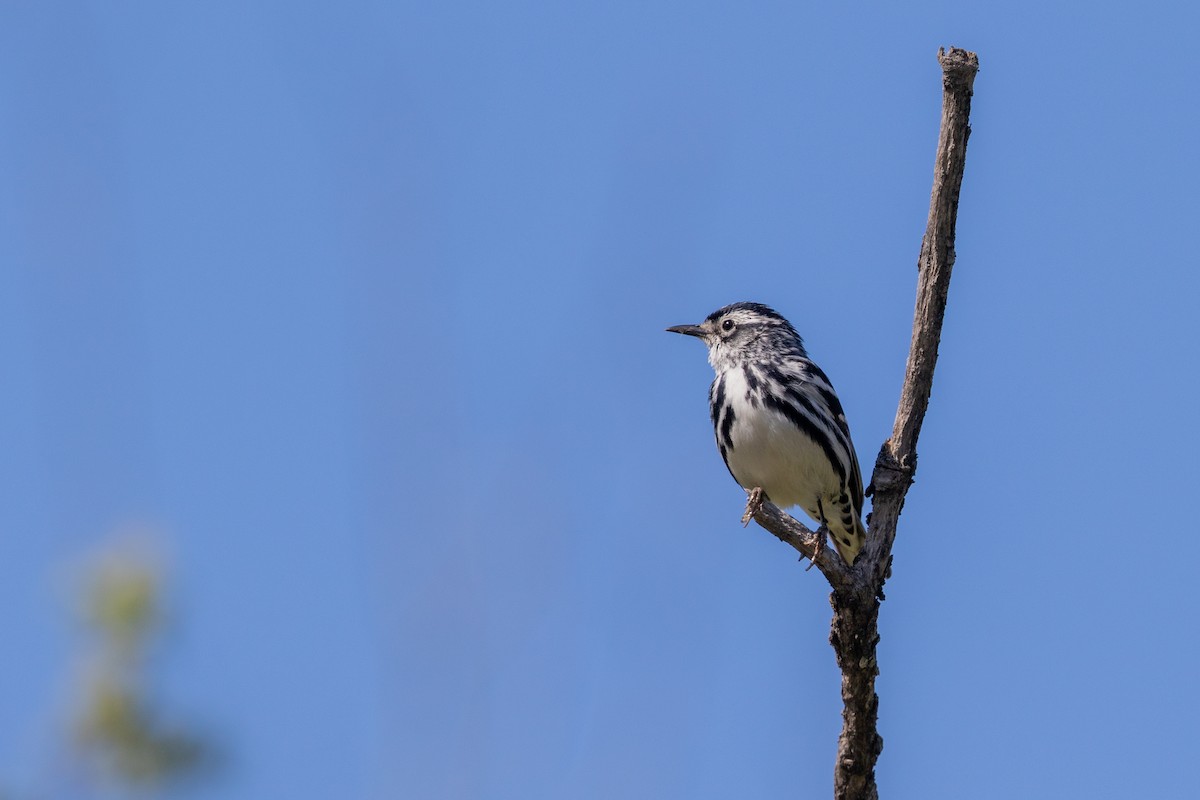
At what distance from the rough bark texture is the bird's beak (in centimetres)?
306

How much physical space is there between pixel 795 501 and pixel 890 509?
194 cm

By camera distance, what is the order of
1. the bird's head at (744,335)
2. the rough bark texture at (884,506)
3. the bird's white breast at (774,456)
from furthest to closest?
the bird's head at (744,335) → the bird's white breast at (774,456) → the rough bark texture at (884,506)

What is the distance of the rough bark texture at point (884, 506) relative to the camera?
23.2 feet

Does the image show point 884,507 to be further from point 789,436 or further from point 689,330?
point 689,330

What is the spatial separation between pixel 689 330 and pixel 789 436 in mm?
2019

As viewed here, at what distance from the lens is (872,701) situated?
709 centimetres

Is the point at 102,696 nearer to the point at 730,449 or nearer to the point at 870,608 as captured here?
the point at 870,608

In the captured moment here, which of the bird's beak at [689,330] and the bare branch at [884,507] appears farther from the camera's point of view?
the bird's beak at [689,330]

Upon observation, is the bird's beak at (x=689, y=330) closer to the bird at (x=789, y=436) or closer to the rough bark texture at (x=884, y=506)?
the bird at (x=789, y=436)

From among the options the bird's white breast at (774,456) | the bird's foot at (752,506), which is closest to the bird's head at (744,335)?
the bird's white breast at (774,456)

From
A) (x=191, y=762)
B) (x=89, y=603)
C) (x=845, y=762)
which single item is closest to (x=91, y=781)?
(x=191, y=762)

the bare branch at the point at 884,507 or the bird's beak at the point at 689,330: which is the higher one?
the bird's beak at the point at 689,330

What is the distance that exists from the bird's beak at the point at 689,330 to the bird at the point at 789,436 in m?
0.81

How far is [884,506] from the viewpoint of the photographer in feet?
26.0
